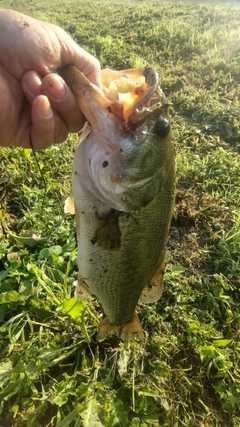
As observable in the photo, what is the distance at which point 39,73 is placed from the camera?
167 centimetres

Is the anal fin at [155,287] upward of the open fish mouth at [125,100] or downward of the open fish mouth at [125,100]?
downward

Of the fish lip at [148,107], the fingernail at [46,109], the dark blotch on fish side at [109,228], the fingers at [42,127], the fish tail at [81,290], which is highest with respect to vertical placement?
the fish lip at [148,107]

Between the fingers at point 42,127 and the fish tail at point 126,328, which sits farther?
the fish tail at point 126,328

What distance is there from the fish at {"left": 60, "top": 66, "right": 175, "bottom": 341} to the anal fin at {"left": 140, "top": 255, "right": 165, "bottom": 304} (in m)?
0.10

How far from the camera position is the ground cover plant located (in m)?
2.28

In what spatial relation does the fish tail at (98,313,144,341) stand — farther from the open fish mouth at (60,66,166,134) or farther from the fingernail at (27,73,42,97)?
the fingernail at (27,73,42,97)

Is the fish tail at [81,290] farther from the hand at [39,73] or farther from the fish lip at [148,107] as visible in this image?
the fish lip at [148,107]

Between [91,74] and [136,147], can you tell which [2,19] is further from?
[136,147]

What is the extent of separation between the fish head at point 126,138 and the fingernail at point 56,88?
0.17 feet

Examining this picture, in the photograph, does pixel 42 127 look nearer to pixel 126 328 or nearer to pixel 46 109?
pixel 46 109

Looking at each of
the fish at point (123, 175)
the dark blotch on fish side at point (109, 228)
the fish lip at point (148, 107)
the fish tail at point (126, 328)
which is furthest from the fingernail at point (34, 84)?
the fish tail at point (126, 328)

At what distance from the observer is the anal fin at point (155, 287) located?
6.45 feet

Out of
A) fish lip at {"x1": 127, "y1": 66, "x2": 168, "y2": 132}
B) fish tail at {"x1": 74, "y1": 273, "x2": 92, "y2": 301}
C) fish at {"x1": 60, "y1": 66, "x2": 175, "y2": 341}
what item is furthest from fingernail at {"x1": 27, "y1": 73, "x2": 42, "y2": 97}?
fish tail at {"x1": 74, "y1": 273, "x2": 92, "y2": 301}

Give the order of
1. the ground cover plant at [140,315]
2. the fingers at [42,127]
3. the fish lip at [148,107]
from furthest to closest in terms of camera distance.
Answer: the ground cover plant at [140,315] → the fingers at [42,127] → the fish lip at [148,107]
